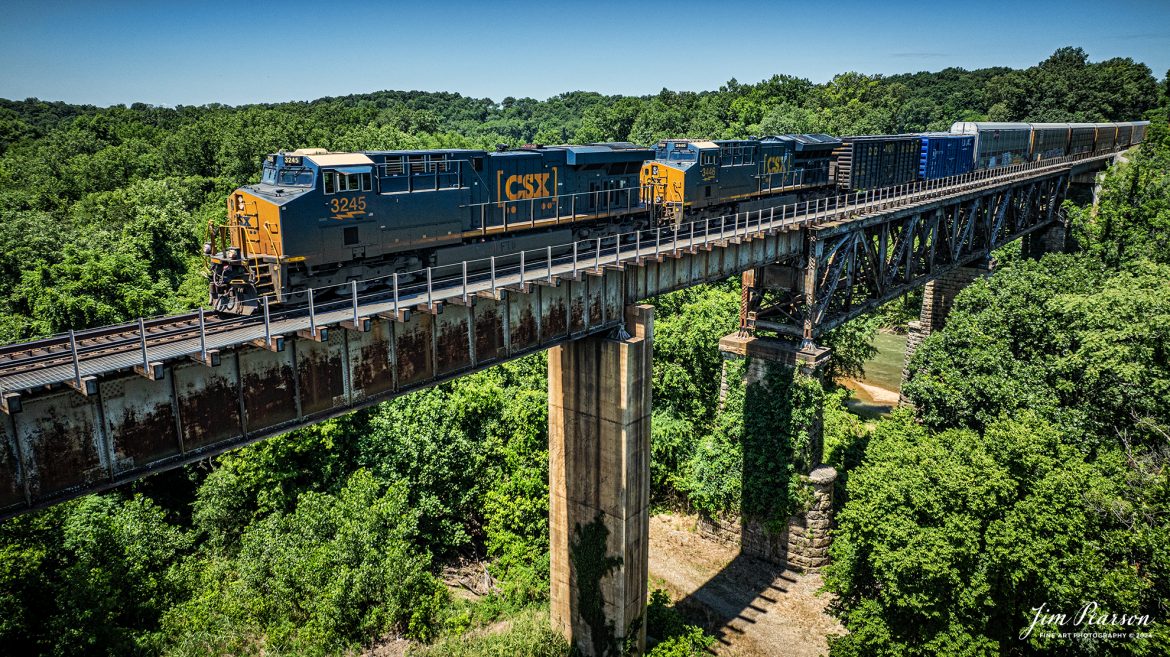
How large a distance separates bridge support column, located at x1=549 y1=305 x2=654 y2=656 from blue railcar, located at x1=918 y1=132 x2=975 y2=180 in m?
39.0

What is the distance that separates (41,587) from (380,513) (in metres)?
11.4

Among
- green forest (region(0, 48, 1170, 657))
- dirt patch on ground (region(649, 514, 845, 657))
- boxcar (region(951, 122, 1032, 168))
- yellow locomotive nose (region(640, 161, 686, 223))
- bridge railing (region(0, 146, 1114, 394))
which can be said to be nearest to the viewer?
bridge railing (region(0, 146, 1114, 394))

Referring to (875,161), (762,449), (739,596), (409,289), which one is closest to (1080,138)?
(875,161)

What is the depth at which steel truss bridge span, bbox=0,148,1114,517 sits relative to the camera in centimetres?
1308

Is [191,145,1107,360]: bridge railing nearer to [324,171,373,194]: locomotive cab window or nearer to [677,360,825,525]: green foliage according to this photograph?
[324,171,373,194]: locomotive cab window

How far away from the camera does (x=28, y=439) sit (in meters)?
12.7

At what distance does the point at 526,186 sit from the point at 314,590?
667 inches

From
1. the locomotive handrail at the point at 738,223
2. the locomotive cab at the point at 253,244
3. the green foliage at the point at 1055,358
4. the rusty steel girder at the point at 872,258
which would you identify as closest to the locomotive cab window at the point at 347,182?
the locomotive cab at the point at 253,244

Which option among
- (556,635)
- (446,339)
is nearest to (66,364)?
(446,339)

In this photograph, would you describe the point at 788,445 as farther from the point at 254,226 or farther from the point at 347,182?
the point at 254,226

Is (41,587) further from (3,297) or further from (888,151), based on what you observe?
(888,151)

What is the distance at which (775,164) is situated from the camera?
4144 cm

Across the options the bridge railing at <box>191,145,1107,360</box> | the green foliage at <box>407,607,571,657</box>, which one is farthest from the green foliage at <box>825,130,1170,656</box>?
the bridge railing at <box>191,145,1107,360</box>

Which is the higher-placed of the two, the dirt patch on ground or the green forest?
the green forest
